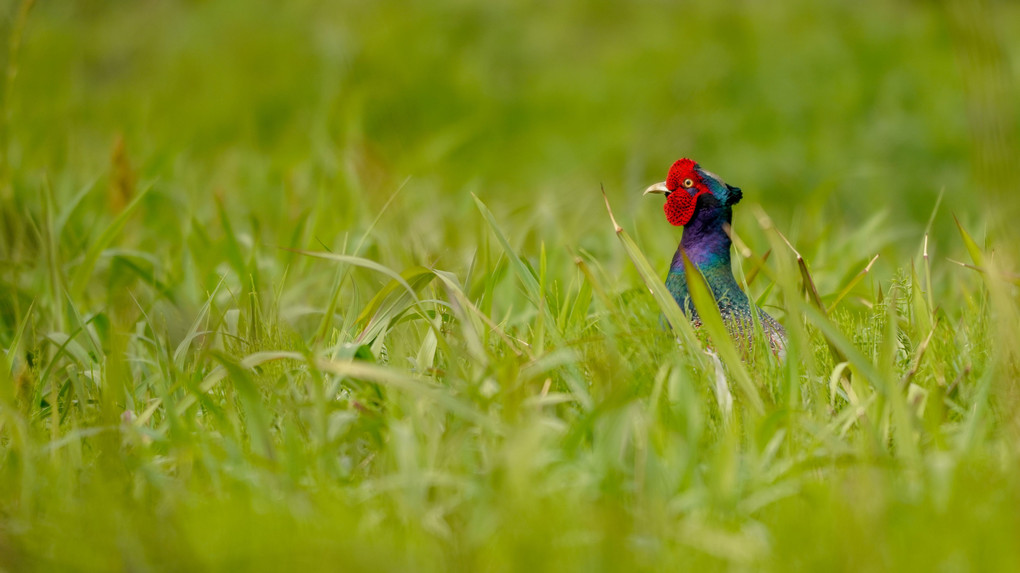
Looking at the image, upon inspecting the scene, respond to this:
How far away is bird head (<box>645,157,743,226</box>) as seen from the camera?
192cm

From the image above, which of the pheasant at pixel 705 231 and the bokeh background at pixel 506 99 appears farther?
the bokeh background at pixel 506 99

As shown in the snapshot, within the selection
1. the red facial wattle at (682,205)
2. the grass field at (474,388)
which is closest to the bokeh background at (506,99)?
the grass field at (474,388)

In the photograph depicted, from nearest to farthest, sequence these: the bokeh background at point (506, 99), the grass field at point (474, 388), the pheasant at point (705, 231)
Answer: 1. the grass field at point (474, 388)
2. the pheasant at point (705, 231)
3. the bokeh background at point (506, 99)

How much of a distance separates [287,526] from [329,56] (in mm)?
4095

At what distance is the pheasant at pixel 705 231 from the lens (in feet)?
6.22

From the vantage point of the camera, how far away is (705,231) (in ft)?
6.37

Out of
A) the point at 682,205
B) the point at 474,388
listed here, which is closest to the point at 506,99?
the point at 682,205

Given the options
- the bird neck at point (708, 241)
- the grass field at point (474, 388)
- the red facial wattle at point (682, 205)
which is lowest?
the grass field at point (474, 388)

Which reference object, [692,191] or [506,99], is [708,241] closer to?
[692,191]

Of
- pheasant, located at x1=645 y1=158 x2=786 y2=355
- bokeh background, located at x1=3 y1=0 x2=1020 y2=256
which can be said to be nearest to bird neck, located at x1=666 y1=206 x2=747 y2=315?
pheasant, located at x1=645 y1=158 x2=786 y2=355

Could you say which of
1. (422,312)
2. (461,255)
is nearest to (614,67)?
(461,255)

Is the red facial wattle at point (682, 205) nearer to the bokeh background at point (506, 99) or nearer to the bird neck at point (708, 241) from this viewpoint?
the bird neck at point (708, 241)

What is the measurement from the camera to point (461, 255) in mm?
2545

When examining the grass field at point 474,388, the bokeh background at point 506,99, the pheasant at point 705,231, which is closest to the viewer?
the grass field at point 474,388
